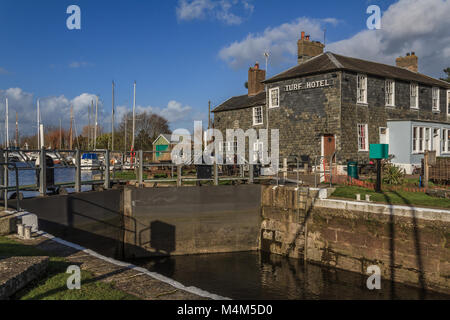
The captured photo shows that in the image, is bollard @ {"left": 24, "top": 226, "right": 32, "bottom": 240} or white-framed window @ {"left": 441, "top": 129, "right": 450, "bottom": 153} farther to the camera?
white-framed window @ {"left": 441, "top": 129, "right": 450, "bottom": 153}

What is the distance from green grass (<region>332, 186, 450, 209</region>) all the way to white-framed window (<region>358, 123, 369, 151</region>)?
343 inches

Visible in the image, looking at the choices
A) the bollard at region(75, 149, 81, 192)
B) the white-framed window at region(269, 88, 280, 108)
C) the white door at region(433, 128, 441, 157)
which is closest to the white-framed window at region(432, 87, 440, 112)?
the white door at region(433, 128, 441, 157)

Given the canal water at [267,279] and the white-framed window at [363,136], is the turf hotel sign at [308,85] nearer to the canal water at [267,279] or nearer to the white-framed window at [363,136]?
the white-framed window at [363,136]

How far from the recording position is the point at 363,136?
78.7 ft

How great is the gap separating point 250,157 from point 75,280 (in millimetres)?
22669

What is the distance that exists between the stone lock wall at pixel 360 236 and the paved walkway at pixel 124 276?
314 inches

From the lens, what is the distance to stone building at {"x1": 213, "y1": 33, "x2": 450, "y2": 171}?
75.9ft

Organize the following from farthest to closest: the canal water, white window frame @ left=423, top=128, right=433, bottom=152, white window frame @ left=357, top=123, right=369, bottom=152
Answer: white window frame @ left=423, top=128, right=433, bottom=152
white window frame @ left=357, top=123, right=369, bottom=152
the canal water

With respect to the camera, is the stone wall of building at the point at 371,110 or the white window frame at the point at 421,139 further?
the white window frame at the point at 421,139

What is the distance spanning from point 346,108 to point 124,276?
19.6 metres

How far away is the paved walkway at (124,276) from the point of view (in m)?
5.52

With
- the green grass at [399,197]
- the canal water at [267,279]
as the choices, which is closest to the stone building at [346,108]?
the green grass at [399,197]

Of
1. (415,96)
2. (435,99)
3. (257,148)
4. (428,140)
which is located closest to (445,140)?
(428,140)

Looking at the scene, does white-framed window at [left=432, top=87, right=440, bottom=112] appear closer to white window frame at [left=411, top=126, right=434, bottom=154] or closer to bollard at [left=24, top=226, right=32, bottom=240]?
white window frame at [left=411, top=126, right=434, bottom=154]
